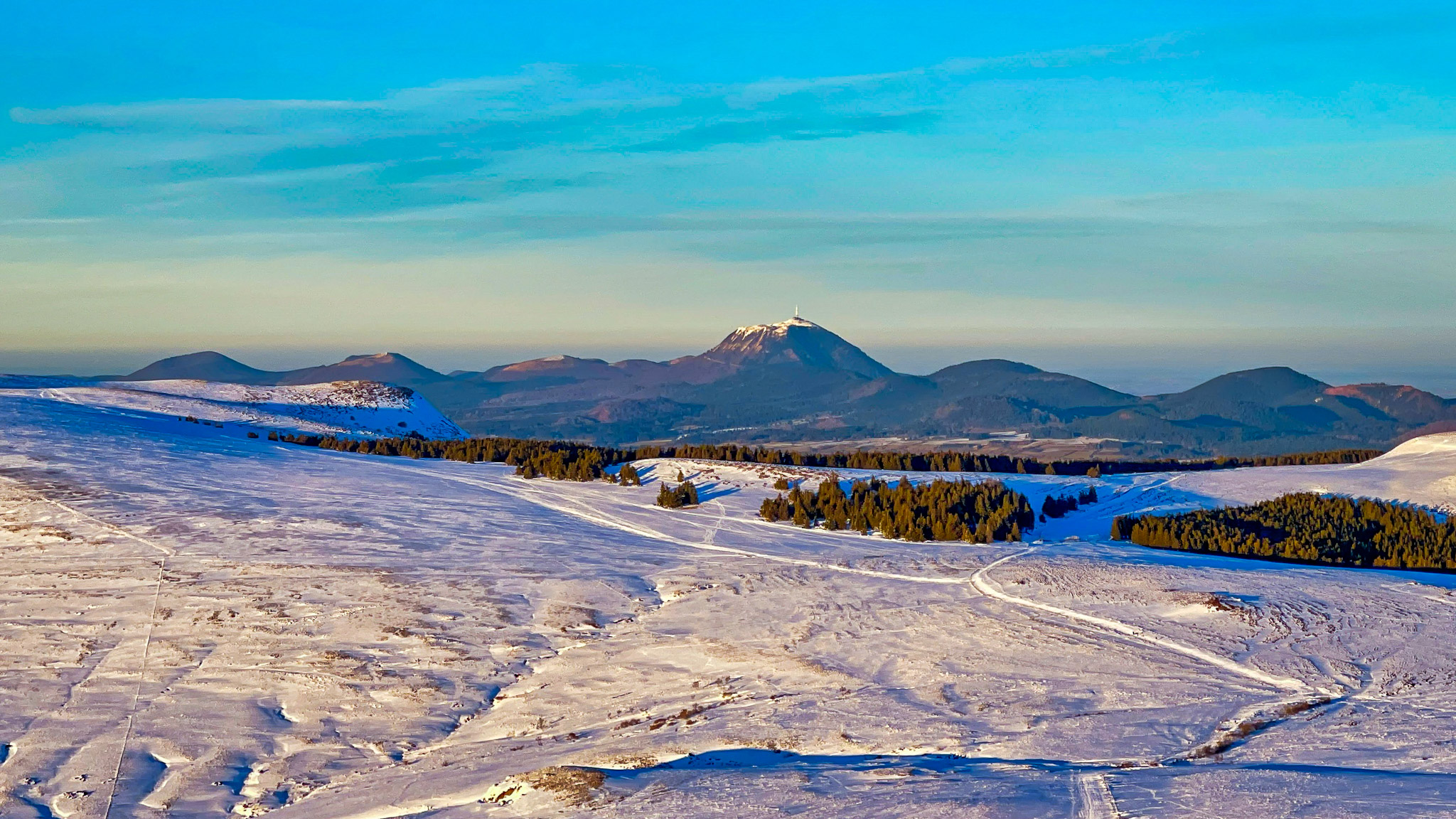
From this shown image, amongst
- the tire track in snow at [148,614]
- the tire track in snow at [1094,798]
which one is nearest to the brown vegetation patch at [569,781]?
the tire track in snow at [148,614]

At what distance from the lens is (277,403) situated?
266 feet

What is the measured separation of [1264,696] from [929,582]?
400 inches

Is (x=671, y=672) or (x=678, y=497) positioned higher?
(x=678, y=497)

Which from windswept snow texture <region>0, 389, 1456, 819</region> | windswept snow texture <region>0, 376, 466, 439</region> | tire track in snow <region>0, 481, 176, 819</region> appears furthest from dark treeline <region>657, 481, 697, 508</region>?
windswept snow texture <region>0, 376, 466, 439</region>

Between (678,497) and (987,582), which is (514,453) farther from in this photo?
(987,582)

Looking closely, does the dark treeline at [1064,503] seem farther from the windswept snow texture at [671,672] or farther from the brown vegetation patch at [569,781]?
the brown vegetation patch at [569,781]

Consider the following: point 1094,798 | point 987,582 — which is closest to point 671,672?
point 1094,798

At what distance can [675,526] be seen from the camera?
37.0m

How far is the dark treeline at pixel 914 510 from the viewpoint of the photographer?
35.7 metres

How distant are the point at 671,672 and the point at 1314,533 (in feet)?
87.5

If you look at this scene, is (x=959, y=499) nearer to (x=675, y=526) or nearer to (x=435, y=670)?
(x=675, y=526)

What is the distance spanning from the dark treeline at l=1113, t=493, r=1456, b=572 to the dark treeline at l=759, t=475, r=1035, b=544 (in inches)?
176

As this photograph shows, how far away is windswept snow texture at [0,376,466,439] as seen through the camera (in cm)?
7000

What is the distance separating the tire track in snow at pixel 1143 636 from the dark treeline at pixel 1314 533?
11.1 m
